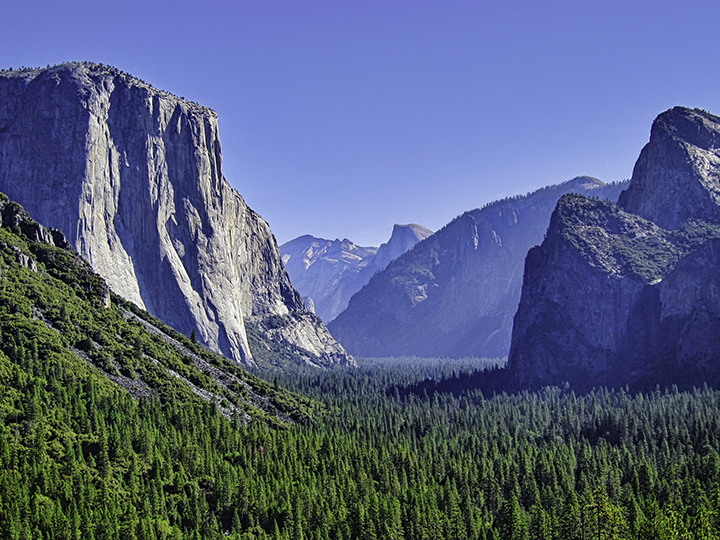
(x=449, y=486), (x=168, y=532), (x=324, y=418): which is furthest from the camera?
(x=324, y=418)

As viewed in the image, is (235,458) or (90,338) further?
(90,338)

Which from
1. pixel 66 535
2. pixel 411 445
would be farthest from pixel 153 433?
pixel 411 445

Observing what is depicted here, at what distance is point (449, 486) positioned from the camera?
121125 millimetres

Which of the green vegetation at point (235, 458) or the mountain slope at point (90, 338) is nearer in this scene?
the green vegetation at point (235, 458)

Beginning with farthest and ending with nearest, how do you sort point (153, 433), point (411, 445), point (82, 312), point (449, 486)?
1. point (411, 445)
2. point (82, 312)
3. point (449, 486)
4. point (153, 433)

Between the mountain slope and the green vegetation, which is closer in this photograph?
the green vegetation

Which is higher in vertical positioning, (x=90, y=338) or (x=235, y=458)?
(x=90, y=338)

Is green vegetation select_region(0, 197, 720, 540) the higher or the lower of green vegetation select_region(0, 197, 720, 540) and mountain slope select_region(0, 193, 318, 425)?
the lower

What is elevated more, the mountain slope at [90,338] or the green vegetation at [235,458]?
the mountain slope at [90,338]

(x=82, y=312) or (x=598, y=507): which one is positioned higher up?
(x=82, y=312)

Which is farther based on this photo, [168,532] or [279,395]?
[279,395]

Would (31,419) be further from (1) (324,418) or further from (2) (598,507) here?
(1) (324,418)

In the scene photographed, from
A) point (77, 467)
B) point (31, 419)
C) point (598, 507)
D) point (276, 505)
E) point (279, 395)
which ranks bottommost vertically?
point (598, 507)

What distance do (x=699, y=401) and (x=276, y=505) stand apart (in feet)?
415
